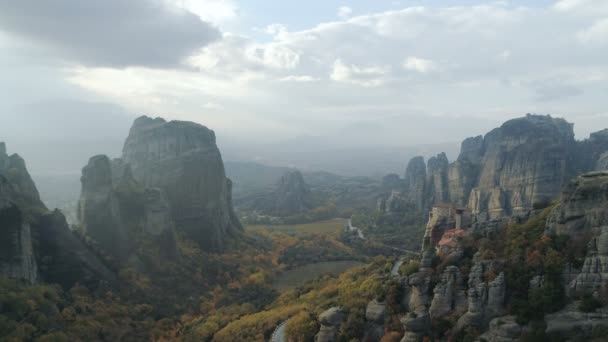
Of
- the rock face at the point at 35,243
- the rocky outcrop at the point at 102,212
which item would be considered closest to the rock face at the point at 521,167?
the rocky outcrop at the point at 102,212

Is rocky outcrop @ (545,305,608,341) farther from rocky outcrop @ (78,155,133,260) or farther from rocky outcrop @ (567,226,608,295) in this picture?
rocky outcrop @ (78,155,133,260)

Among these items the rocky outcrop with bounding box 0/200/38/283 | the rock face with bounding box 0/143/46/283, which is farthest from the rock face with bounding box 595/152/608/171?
the rocky outcrop with bounding box 0/200/38/283

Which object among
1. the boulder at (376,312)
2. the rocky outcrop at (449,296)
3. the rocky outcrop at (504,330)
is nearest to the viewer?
the rocky outcrop at (504,330)

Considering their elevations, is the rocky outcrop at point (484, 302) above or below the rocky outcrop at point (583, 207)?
below

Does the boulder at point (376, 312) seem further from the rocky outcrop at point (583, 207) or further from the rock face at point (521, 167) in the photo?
the rock face at point (521, 167)

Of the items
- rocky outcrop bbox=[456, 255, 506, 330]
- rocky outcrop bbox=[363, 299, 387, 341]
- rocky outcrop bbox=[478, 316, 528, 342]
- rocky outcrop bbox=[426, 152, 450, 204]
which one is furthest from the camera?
rocky outcrop bbox=[426, 152, 450, 204]

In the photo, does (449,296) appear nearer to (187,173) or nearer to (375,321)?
(375,321)

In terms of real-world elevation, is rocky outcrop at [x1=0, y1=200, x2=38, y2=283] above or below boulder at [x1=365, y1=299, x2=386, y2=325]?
above

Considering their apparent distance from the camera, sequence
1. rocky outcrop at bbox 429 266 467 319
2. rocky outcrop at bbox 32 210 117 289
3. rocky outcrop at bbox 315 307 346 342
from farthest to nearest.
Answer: rocky outcrop at bbox 32 210 117 289 → rocky outcrop at bbox 315 307 346 342 → rocky outcrop at bbox 429 266 467 319
